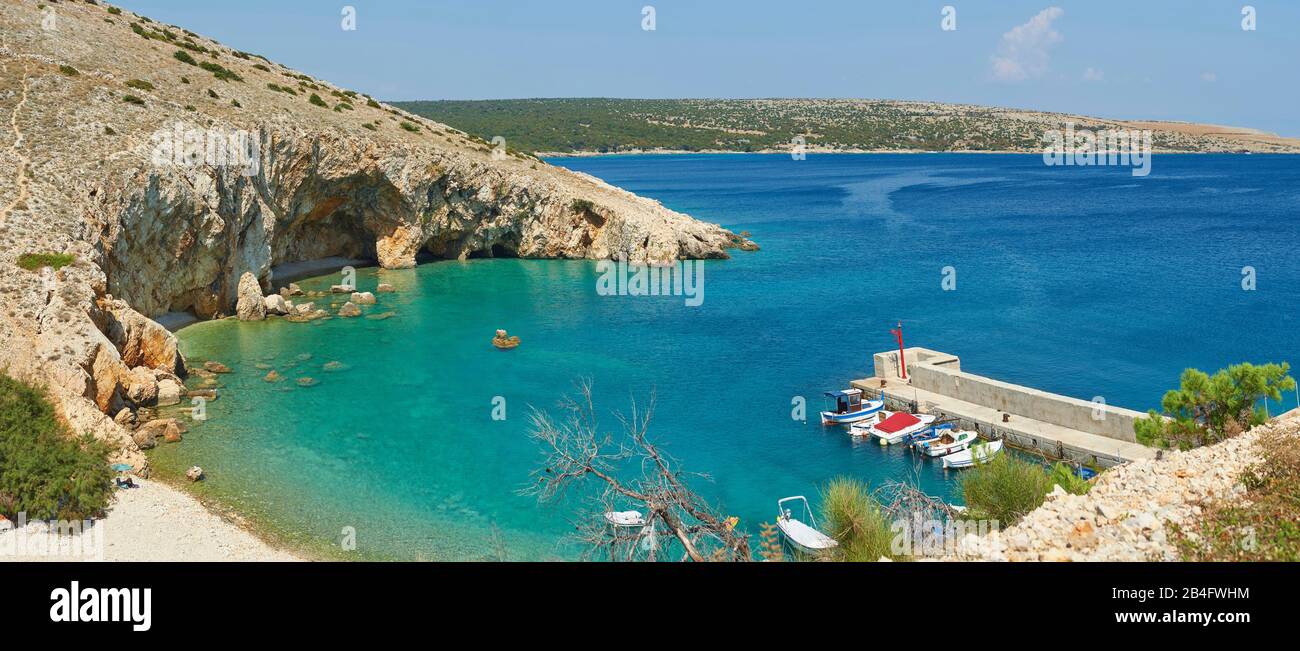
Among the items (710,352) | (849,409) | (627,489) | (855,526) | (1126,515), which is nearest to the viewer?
(1126,515)

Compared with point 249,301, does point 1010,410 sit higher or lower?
lower

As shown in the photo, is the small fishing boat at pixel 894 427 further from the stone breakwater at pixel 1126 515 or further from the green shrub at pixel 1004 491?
the stone breakwater at pixel 1126 515

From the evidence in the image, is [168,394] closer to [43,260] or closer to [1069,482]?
[43,260]

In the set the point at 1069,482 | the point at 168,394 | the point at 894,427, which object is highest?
the point at 1069,482

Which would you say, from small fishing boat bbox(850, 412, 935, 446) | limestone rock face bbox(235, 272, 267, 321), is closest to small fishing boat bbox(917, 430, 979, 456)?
small fishing boat bbox(850, 412, 935, 446)

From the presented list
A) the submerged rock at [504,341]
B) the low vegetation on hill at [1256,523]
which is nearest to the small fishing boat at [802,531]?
the low vegetation on hill at [1256,523]

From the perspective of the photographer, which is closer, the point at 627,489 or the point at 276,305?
the point at 627,489

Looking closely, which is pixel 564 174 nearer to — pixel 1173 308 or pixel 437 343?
pixel 437 343

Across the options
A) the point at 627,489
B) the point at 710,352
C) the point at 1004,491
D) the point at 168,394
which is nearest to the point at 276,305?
the point at 168,394
